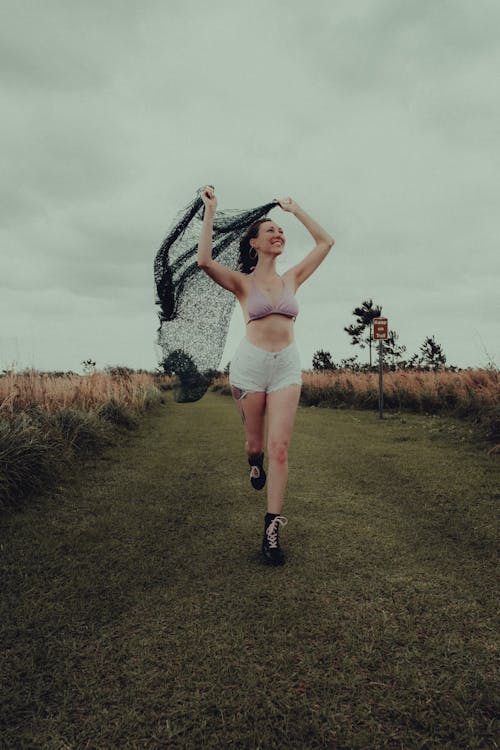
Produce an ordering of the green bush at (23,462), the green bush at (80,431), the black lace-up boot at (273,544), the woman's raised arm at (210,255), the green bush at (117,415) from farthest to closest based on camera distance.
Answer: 1. the green bush at (117,415)
2. the green bush at (80,431)
3. the green bush at (23,462)
4. the woman's raised arm at (210,255)
5. the black lace-up boot at (273,544)

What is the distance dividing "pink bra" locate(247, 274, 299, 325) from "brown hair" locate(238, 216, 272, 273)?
51 cm

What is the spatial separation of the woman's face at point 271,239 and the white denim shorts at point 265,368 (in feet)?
2.27

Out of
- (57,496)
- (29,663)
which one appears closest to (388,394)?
(57,496)

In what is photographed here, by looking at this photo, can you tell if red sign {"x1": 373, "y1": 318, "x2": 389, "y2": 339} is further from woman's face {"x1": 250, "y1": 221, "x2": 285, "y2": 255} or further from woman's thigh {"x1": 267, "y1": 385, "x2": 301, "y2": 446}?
woman's thigh {"x1": 267, "y1": 385, "x2": 301, "y2": 446}

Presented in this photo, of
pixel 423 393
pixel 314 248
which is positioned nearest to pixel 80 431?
pixel 314 248

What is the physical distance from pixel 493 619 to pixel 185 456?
18.6ft

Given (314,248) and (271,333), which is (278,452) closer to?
(271,333)

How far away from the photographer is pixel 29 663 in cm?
224

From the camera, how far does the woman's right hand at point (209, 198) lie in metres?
3.56

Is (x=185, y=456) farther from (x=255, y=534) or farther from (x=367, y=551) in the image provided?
(x=367, y=551)

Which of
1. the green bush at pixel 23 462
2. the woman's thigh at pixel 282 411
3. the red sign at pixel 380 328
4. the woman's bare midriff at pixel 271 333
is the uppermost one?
the red sign at pixel 380 328

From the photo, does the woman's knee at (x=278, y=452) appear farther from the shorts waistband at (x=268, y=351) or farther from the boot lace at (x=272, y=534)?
the shorts waistband at (x=268, y=351)

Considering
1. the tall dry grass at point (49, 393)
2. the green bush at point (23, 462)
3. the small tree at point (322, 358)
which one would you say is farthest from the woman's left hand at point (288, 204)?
the small tree at point (322, 358)

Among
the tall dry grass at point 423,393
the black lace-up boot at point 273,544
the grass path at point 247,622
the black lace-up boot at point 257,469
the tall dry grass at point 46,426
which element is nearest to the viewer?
the grass path at point 247,622
